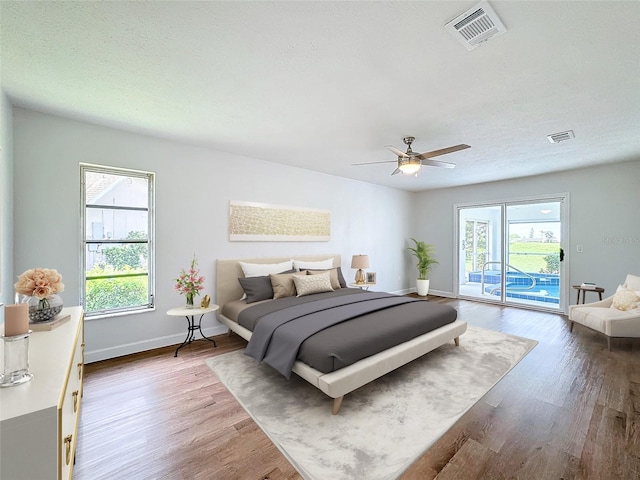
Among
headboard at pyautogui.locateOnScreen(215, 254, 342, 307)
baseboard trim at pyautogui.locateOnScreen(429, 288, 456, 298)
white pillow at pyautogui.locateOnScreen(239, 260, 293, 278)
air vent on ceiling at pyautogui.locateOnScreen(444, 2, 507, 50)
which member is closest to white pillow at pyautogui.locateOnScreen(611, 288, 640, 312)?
baseboard trim at pyautogui.locateOnScreen(429, 288, 456, 298)

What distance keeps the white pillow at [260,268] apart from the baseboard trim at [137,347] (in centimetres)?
95

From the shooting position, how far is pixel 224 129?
10.8ft

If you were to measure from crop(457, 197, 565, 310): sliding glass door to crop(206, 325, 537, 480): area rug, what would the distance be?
A: 301cm

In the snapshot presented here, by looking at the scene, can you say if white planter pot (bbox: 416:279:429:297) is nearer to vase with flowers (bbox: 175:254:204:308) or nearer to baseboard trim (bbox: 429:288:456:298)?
baseboard trim (bbox: 429:288:456:298)

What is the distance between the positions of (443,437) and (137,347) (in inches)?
137

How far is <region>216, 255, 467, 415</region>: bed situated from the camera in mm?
2219

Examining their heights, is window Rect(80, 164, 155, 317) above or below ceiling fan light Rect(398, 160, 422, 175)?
below

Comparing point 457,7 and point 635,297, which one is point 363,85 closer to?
point 457,7

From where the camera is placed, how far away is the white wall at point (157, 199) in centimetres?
285

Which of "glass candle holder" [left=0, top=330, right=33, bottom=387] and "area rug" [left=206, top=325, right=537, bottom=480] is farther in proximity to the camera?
"area rug" [left=206, top=325, right=537, bottom=480]

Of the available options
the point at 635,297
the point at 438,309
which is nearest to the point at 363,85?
the point at 438,309

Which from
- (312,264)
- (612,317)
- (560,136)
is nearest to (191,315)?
(312,264)

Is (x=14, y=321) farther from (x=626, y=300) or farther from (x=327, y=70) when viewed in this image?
(x=626, y=300)

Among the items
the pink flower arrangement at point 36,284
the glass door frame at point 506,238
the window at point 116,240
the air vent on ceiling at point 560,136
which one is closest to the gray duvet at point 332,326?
the window at point 116,240
